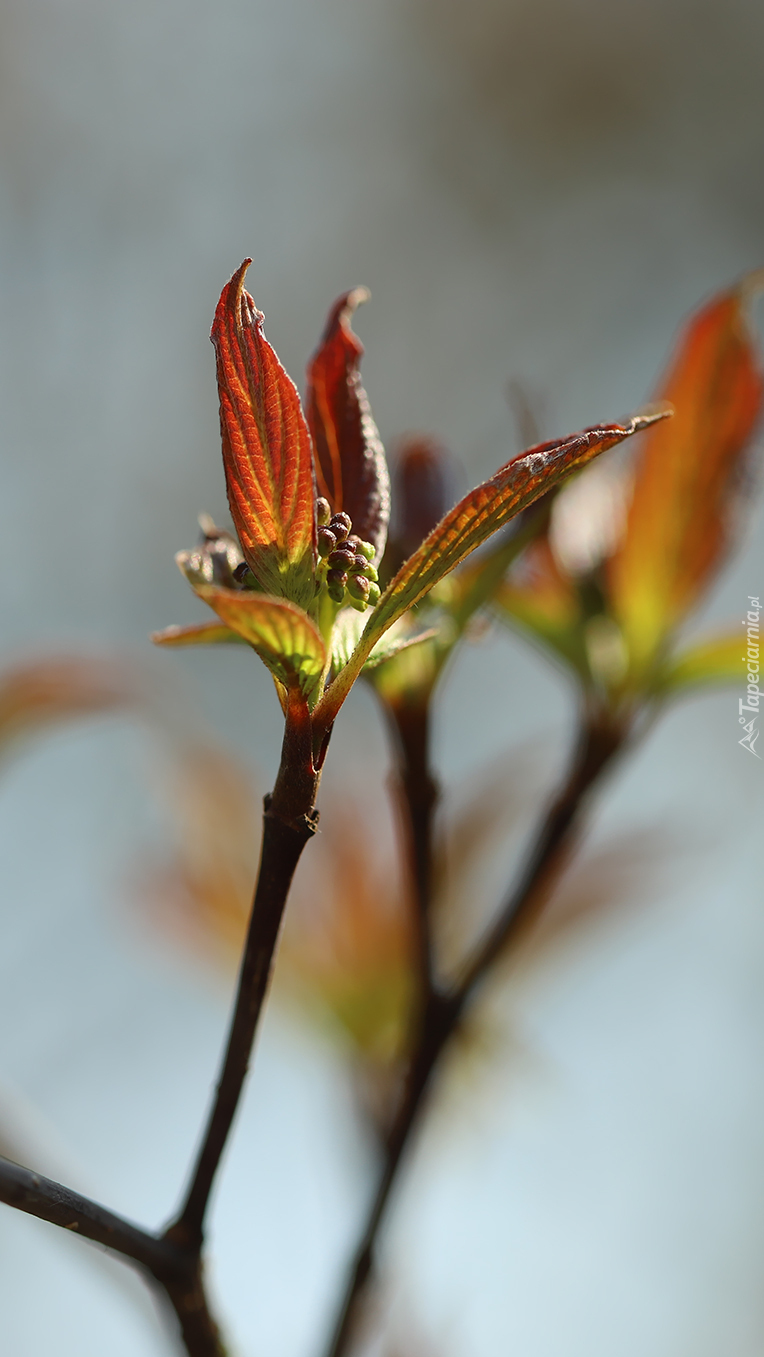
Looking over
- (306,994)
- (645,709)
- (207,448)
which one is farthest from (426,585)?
(207,448)

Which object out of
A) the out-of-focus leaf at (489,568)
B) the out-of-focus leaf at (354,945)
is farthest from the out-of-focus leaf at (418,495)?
the out-of-focus leaf at (354,945)

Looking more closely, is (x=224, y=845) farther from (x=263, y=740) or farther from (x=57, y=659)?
Answer: (x=263, y=740)

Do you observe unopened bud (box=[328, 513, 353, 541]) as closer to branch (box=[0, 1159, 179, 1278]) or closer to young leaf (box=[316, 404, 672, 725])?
young leaf (box=[316, 404, 672, 725])

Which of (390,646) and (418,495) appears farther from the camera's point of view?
(418,495)

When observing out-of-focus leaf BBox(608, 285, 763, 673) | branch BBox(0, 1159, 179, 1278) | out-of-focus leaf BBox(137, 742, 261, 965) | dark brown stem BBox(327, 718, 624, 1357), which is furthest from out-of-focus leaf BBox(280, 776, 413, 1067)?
branch BBox(0, 1159, 179, 1278)

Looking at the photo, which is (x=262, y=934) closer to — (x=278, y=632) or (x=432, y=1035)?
(x=278, y=632)

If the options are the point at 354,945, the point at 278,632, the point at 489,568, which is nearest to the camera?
the point at 278,632

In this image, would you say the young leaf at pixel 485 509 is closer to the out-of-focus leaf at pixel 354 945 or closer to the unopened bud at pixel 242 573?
the unopened bud at pixel 242 573

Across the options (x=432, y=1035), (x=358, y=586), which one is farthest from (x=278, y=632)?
(x=432, y=1035)
